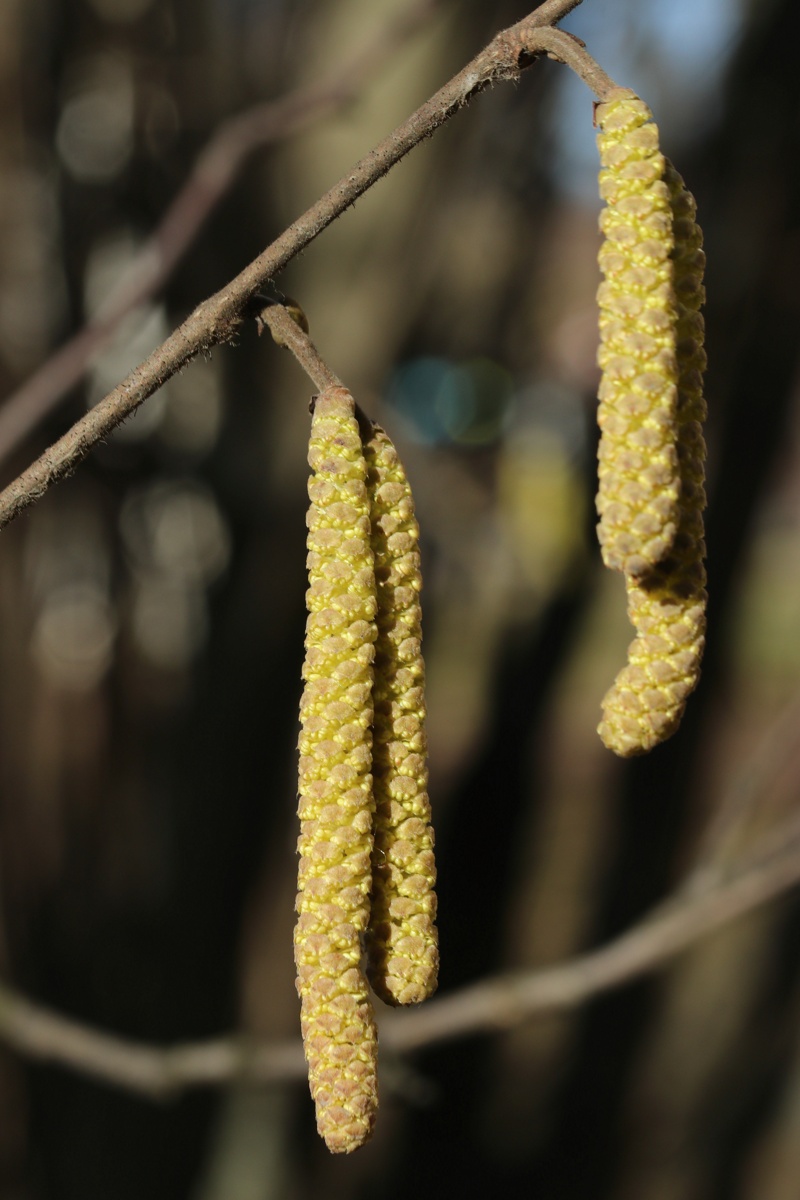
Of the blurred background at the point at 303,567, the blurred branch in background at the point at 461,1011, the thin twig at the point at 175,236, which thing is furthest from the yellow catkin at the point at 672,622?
the blurred background at the point at 303,567

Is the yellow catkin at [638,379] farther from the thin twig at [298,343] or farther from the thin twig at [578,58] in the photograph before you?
the thin twig at [298,343]

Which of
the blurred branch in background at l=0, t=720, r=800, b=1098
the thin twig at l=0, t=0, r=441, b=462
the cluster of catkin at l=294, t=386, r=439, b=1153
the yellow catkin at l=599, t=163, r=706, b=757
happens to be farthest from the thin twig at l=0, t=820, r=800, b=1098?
the yellow catkin at l=599, t=163, r=706, b=757

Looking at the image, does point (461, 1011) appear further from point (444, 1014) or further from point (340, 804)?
point (340, 804)

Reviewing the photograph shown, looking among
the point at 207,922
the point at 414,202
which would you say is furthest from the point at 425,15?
the point at 207,922

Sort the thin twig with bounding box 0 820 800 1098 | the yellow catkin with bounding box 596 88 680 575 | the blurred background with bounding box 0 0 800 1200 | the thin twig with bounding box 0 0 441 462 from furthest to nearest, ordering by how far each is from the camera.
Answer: the blurred background with bounding box 0 0 800 1200 → the thin twig with bounding box 0 820 800 1098 → the thin twig with bounding box 0 0 441 462 → the yellow catkin with bounding box 596 88 680 575

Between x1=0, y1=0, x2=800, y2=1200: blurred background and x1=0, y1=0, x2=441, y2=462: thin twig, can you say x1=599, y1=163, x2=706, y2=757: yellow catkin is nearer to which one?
x1=0, y1=0, x2=441, y2=462: thin twig

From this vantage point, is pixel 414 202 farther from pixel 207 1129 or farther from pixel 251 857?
pixel 207 1129
